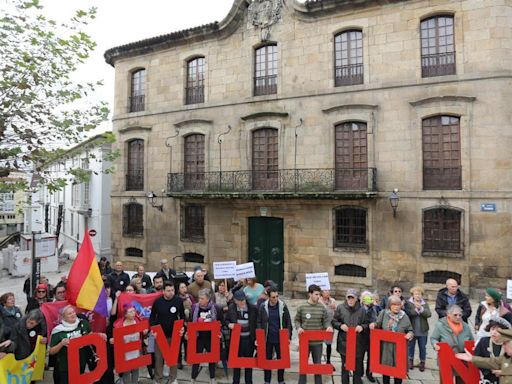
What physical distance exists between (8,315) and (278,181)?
11.0m

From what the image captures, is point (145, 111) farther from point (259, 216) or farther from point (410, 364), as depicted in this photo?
point (410, 364)

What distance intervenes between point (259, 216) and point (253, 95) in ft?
16.8

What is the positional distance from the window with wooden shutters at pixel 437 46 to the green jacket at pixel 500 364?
444 inches

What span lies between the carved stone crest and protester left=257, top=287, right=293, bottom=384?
1273cm

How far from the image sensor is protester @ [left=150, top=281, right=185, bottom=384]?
7555 mm

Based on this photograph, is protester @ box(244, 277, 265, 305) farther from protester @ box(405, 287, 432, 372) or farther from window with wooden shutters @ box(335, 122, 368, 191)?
window with wooden shutters @ box(335, 122, 368, 191)

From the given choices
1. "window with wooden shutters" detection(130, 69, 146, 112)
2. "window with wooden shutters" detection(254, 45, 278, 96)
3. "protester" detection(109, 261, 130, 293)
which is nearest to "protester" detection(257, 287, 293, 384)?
"protester" detection(109, 261, 130, 293)

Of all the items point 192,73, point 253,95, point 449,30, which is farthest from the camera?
point 192,73

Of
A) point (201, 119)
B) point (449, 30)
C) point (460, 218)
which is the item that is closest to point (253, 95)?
point (201, 119)

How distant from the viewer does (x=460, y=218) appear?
13961 mm

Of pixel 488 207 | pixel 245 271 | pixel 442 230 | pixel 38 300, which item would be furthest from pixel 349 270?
pixel 38 300

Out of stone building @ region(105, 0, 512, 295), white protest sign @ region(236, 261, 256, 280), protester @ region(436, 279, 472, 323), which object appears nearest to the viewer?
protester @ region(436, 279, 472, 323)

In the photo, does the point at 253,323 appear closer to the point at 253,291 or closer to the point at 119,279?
the point at 253,291

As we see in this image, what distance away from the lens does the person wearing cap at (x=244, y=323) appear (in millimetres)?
7438
